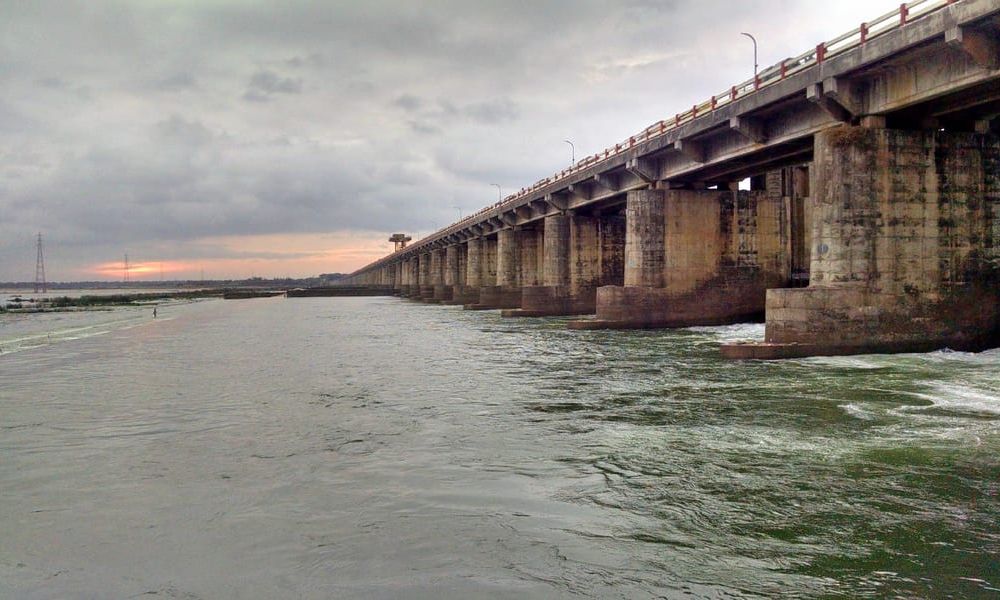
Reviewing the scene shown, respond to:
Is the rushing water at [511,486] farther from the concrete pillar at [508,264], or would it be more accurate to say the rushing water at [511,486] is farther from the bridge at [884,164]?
the concrete pillar at [508,264]

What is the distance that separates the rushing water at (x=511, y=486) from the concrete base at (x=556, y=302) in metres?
33.8

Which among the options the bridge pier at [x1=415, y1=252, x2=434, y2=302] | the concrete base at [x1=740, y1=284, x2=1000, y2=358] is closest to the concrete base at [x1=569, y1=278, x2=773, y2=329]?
the concrete base at [x1=740, y1=284, x2=1000, y2=358]

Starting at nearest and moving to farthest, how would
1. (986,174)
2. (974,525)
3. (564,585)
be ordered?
(564,585)
(974,525)
(986,174)

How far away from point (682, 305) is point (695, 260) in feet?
8.87

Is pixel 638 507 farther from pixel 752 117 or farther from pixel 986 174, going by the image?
pixel 752 117

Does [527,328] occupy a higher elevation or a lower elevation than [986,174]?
lower

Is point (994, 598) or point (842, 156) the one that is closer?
point (994, 598)

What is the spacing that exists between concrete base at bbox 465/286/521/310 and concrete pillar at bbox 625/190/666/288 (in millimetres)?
31014

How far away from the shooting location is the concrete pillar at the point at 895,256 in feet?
75.8

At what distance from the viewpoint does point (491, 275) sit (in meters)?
87.1

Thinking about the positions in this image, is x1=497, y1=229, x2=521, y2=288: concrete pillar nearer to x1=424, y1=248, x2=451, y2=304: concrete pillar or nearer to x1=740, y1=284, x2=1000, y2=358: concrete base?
x1=424, y1=248, x2=451, y2=304: concrete pillar

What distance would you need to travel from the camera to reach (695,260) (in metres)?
39.5

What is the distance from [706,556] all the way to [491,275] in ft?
265

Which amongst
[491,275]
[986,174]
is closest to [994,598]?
[986,174]
